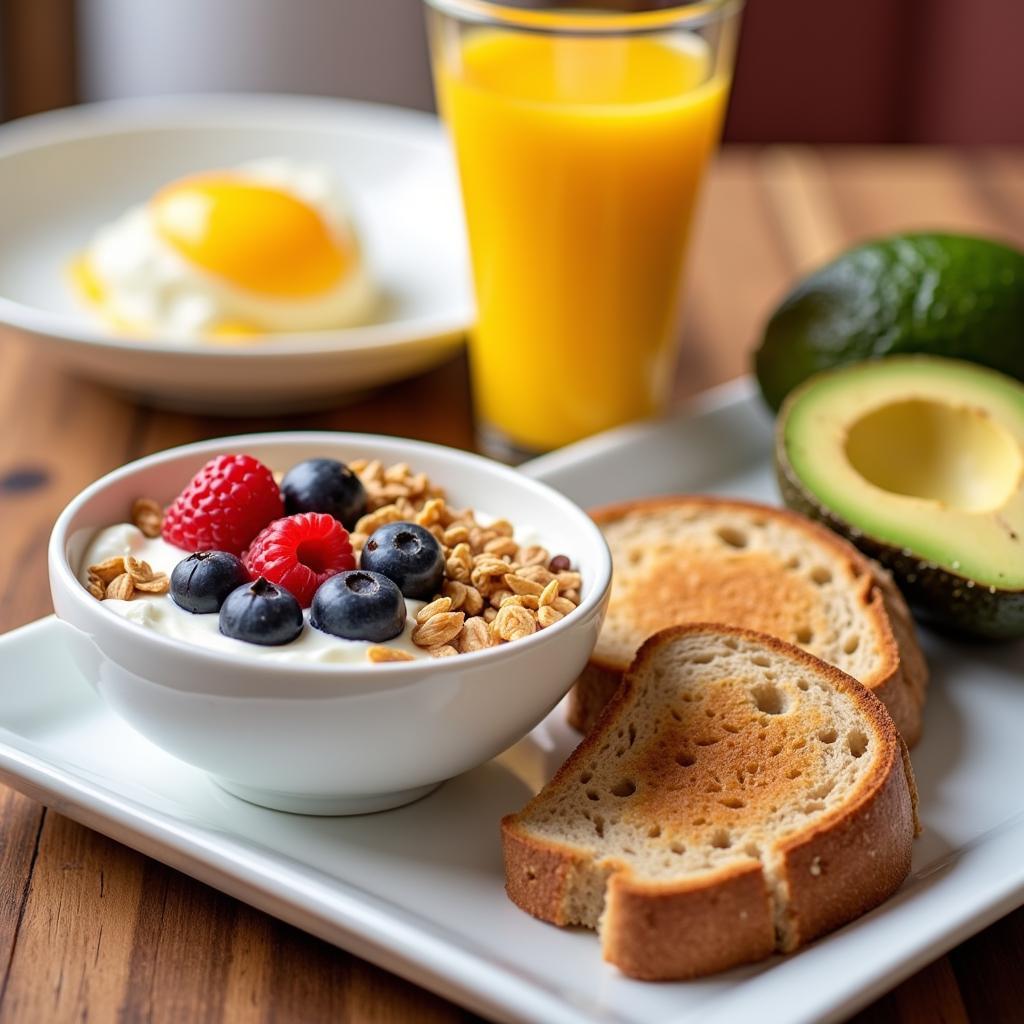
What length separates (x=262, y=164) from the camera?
262cm

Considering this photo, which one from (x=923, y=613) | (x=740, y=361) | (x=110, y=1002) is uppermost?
(x=110, y=1002)

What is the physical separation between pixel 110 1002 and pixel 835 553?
0.89 meters

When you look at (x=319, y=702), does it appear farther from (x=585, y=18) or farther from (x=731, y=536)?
(x=585, y=18)

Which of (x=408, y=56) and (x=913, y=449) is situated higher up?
(x=913, y=449)

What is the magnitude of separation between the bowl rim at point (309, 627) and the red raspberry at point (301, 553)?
0.10 meters

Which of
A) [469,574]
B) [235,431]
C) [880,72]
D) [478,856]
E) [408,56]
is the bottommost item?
[880,72]

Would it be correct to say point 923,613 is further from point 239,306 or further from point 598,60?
point 239,306

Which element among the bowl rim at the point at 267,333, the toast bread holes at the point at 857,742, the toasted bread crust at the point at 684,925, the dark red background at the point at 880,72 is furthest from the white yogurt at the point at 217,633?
the dark red background at the point at 880,72

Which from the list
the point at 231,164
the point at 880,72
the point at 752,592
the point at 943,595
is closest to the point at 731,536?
the point at 752,592

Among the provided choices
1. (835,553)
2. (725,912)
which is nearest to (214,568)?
(725,912)

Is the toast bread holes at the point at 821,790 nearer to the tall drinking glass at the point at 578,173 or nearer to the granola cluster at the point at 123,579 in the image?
the granola cluster at the point at 123,579

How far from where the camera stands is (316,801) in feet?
4.24

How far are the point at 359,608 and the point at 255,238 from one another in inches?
46.5

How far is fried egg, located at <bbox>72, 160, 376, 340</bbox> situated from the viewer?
2.23m
